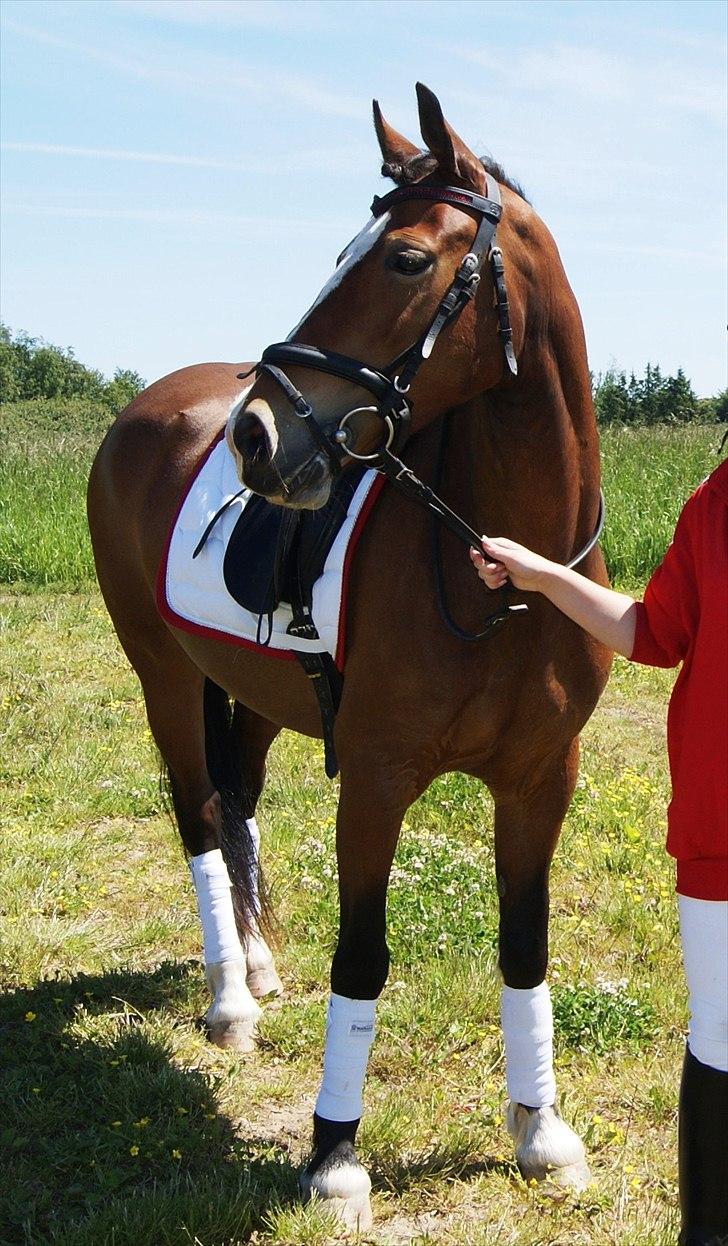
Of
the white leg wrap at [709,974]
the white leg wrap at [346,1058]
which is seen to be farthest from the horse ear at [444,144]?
the white leg wrap at [346,1058]

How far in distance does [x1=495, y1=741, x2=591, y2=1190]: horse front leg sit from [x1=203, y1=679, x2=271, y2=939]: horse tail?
1.23 meters

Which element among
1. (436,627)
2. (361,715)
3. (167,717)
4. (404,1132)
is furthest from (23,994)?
(436,627)

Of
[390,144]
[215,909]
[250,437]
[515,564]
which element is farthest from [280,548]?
[215,909]

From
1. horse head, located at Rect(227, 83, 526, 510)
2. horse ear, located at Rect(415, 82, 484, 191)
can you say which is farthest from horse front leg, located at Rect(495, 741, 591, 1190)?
horse ear, located at Rect(415, 82, 484, 191)

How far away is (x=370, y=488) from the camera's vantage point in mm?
2885

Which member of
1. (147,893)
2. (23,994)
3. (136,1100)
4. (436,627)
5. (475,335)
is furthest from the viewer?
(147,893)

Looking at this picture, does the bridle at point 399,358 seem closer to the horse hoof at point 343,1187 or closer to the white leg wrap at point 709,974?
the white leg wrap at point 709,974

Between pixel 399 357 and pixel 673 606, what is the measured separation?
30.5 inches

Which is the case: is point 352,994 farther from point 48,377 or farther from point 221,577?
point 48,377

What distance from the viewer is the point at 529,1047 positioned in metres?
3.05

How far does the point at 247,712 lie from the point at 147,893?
3.13 feet

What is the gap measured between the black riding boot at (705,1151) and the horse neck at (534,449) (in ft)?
3.93

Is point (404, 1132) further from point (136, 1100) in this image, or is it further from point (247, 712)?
point (247, 712)

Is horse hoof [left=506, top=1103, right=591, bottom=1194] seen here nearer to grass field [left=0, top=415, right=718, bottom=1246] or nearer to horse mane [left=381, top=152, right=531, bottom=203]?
grass field [left=0, top=415, right=718, bottom=1246]
